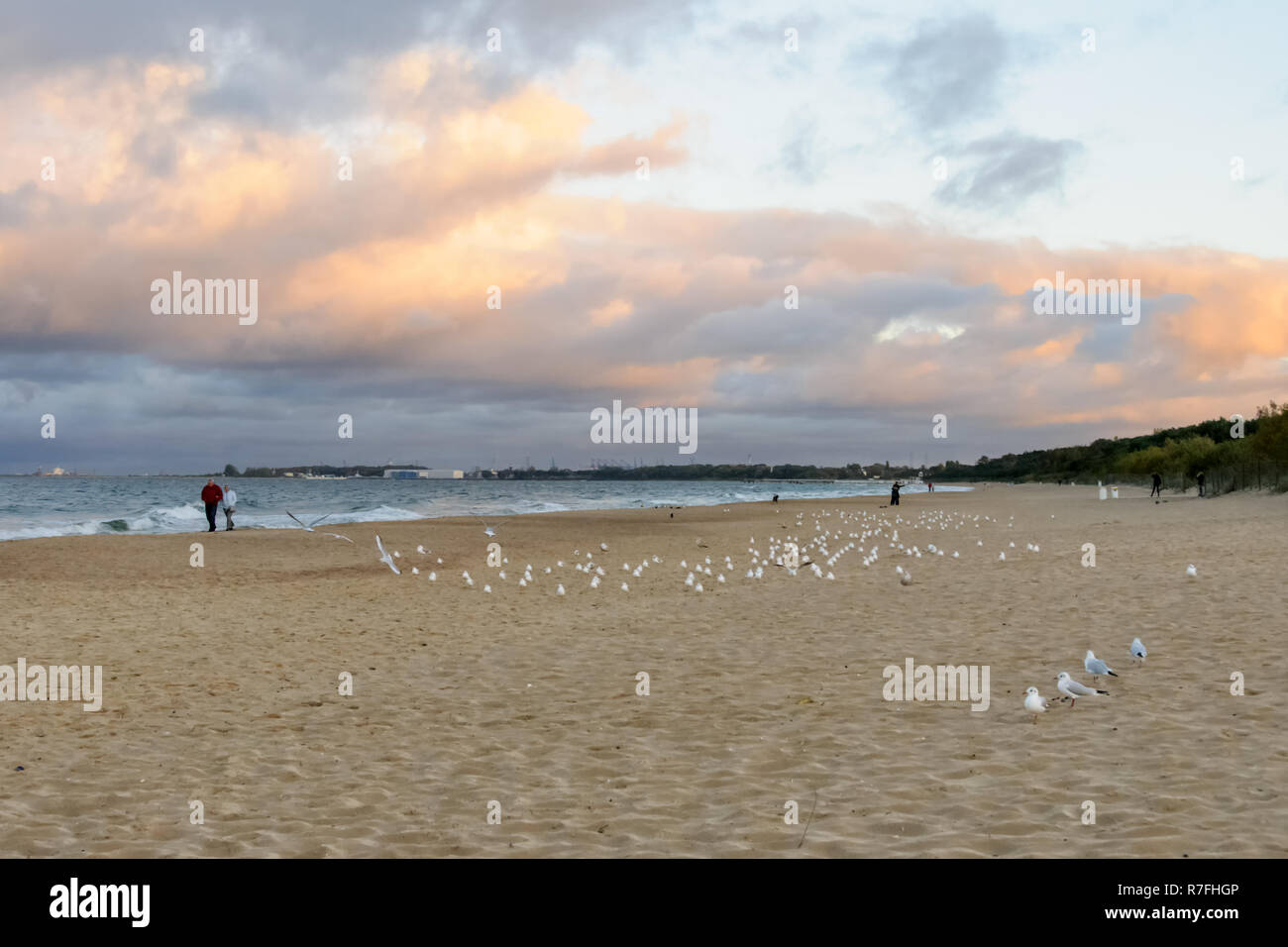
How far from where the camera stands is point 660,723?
877cm

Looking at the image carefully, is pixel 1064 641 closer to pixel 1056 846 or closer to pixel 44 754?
pixel 1056 846

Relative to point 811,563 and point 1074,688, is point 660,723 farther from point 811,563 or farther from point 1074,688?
point 811,563

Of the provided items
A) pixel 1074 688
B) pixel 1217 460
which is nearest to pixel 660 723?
pixel 1074 688

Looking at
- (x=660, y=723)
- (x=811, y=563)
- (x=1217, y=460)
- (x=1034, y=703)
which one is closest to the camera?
(x=1034, y=703)

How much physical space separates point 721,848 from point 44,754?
21.5 feet

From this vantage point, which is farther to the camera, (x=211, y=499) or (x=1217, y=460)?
(x=1217, y=460)

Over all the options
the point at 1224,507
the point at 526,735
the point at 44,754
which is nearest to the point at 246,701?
the point at 44,754

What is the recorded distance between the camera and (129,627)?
15547mm

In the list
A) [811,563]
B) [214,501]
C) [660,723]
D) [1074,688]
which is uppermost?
[214,501]

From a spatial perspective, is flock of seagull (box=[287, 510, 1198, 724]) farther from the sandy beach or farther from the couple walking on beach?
the couple walking on beach

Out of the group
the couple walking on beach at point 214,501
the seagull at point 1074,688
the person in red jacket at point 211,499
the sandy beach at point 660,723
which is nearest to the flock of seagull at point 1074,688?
the seagull at point 1074,688

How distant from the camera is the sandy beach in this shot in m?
5.96

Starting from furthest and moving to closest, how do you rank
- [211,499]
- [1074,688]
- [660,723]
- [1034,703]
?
[211,499] < [660,723] < [1074,688] < [1034,703]
